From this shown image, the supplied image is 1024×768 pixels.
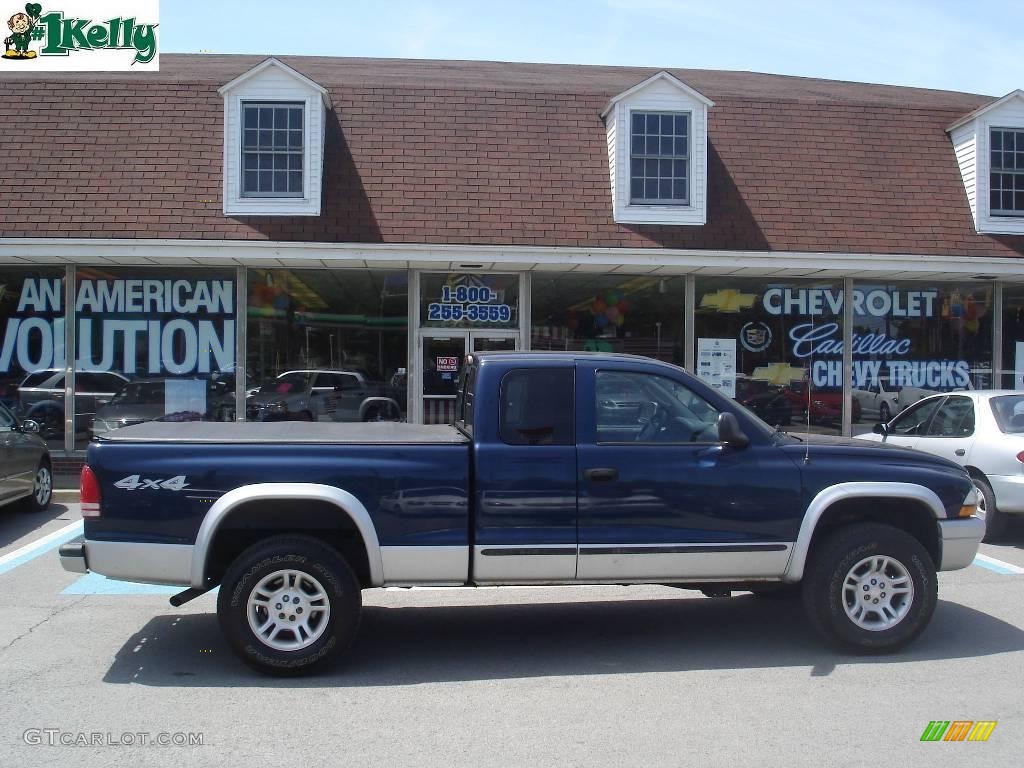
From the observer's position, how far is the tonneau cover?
554 centimetres

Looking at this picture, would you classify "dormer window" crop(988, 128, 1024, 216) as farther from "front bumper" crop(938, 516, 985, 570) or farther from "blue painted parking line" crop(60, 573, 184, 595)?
"blue painted parking line" crop(60, 573, 184, 595)

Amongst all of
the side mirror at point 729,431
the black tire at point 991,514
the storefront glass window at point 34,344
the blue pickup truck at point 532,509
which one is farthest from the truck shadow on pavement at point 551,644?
the storefront glass window at point 34,344

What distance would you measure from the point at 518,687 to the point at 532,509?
3.41 feet

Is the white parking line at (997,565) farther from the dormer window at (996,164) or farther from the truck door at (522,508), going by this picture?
the dormer window at (996,164)

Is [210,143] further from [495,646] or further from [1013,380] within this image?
[1013,380]

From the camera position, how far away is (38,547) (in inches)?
360

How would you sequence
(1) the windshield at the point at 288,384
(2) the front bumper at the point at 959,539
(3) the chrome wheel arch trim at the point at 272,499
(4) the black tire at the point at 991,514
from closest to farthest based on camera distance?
(3) the chrome wheel arch trim at the point at 272,499 → (2) the front bumper at the point at 959,539 → (4) the black tire at the point at 991,514 → (1) the windshield at the point at 288,384

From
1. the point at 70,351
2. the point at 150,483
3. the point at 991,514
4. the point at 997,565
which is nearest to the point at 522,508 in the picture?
the point at 150,483

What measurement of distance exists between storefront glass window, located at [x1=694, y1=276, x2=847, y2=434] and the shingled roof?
1.26m

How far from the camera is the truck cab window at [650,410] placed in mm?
5812

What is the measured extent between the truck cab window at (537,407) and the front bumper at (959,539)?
2.55 m

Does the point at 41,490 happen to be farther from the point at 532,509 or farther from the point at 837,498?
the point at 837,498

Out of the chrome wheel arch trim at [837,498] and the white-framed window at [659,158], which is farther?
the white-framed window at [659,158]

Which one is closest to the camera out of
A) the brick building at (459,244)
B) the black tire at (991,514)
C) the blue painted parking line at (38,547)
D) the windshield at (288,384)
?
the blue painted parking line at (38,547)
